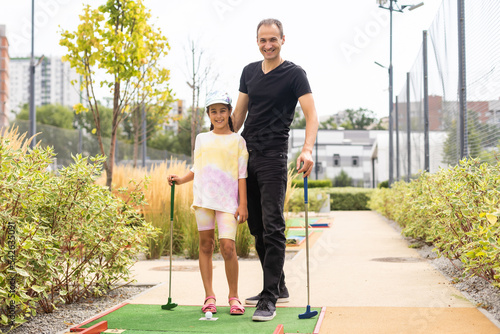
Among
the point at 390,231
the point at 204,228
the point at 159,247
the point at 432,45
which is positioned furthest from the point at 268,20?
the point at 390,231

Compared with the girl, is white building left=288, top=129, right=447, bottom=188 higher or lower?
higher

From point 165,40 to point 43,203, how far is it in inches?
247

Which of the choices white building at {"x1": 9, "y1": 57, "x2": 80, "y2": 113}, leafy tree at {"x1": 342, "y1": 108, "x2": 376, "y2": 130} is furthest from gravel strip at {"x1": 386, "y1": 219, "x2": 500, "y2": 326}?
white building at {"x1": 9, "y1": 57, "x2": 80, "y2": 113}

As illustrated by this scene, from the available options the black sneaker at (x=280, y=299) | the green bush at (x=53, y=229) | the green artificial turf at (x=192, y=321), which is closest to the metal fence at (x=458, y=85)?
the black sneaker at (x=280, y=299)

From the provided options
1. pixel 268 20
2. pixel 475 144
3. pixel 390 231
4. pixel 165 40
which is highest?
pixel 165 40

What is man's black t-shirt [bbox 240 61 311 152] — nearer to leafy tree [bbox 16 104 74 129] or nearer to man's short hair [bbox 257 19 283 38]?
man's short hair [bbox 257 19 283 38]

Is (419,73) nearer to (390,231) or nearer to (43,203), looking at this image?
(390,231)

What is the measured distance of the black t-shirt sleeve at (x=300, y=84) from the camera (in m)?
4.20

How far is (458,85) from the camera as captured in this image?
24.6 ft

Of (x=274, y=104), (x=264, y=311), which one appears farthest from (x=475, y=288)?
(x=274, y=104)

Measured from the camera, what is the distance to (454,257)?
6.43 meters

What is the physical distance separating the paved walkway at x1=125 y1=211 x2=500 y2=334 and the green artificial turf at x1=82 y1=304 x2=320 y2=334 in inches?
8.8

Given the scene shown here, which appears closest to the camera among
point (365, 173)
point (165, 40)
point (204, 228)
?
point (204, 228)

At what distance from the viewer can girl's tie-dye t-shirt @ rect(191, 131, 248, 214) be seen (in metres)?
4.11
